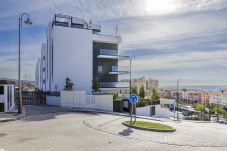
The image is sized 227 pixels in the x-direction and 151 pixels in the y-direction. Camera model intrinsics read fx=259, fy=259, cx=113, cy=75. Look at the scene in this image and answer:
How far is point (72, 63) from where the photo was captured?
39.8m

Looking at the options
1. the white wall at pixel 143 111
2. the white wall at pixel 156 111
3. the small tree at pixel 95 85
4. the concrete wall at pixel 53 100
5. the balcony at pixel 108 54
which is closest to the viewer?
the concrete wall at pixel 53 100

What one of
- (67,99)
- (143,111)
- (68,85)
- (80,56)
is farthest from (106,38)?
(67,99)

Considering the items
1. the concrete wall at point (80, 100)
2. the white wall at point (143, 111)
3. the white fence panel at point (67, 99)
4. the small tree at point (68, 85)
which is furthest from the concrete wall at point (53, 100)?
the white wall at point (143, 111)

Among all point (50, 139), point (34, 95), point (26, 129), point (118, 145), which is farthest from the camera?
point (34, 95)

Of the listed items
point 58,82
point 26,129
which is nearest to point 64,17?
point 58,82

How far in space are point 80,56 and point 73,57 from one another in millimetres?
1167

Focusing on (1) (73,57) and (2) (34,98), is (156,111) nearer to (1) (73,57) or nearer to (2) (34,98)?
(1) (73,57)

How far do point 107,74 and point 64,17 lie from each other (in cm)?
1198

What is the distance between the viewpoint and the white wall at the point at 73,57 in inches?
1522

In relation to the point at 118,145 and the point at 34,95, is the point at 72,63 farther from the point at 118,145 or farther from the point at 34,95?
the point at 118,145

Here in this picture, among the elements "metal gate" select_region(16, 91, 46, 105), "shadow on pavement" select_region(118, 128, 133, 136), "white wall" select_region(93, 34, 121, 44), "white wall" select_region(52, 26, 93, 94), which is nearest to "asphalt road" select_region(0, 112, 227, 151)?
"shadow on pavement" select_region(118, 128, 133, 136)

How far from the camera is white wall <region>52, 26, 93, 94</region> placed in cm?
3866

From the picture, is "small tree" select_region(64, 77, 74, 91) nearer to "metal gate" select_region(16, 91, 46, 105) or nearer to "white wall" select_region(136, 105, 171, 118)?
"metal gate" select_region(16, 91, 46, 105)

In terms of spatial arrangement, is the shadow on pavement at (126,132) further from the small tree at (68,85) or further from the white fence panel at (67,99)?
the small tree at (68,85)
